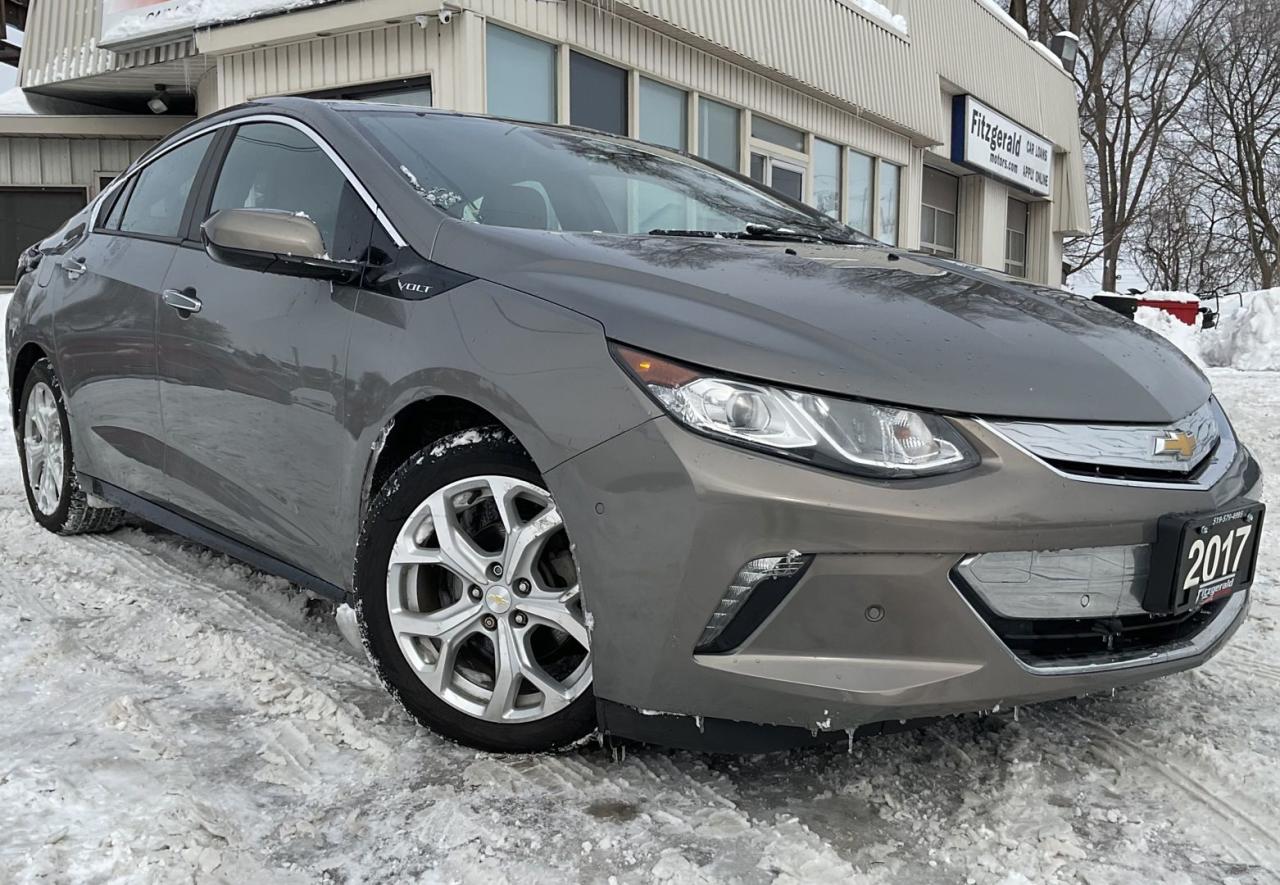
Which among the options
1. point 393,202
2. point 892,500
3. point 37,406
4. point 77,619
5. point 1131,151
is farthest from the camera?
point 1131,151

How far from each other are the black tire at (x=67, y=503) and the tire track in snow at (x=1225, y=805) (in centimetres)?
348

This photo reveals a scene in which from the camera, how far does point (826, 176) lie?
1265 centimetres

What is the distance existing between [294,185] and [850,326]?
1.67 meters

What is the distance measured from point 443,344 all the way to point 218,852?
1.02 metres

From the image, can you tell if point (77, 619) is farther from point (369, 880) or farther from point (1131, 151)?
point (1131, 151)

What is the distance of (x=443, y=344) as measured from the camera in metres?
2.17

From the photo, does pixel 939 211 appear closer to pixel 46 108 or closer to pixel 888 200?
pixel 888 200

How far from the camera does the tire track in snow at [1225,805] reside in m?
1.85

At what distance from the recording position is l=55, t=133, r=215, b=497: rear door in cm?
320

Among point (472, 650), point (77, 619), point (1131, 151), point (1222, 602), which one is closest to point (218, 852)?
point (472, 650)

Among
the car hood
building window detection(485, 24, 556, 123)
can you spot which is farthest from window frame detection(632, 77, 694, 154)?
the car hood

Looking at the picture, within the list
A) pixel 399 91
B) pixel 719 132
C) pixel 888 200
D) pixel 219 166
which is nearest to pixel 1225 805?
pixel 219 166

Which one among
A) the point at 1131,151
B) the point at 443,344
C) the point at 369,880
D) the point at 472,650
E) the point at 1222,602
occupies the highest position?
the point at 1131,151

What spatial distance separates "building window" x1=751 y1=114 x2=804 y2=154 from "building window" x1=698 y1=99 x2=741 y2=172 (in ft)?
1.04
